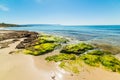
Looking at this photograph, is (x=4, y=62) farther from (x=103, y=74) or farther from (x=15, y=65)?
(x=103, y=74)

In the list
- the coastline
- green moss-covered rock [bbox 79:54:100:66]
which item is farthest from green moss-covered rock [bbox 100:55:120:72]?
Result: the coastline

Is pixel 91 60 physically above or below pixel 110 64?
above

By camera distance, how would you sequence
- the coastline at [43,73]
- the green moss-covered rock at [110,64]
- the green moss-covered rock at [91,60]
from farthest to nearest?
the green moss-covered rock at [91,60] < the green moss-covered rock at [110,64] < the coastline at [43,73]

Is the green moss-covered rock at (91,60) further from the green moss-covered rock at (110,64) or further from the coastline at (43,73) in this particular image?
the coastline at (43,73)

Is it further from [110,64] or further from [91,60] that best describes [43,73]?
[110,64]

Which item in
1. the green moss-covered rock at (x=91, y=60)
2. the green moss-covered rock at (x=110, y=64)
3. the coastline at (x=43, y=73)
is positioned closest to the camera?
the coastline at (x=43, y=73)

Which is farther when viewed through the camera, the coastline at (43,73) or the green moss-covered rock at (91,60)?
the green moss-covered rock at (91,60)

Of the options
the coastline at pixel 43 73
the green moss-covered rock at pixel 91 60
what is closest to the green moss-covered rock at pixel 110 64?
the green moss-covered rock at pixel 91 60

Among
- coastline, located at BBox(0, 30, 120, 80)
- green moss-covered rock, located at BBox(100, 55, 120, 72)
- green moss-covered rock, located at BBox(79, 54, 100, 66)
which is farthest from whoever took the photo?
green moss-covered rock, located at BBox(79, 54, 100, 66)

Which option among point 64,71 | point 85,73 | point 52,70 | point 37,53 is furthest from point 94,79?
point 37,53

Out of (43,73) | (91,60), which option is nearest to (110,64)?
(91,60)

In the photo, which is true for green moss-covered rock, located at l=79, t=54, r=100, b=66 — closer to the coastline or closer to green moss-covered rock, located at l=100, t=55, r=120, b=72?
green moss-covered rock, located at l=100, t=55, r=120, b=72

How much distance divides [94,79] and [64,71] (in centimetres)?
203

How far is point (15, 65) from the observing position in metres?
9.54
